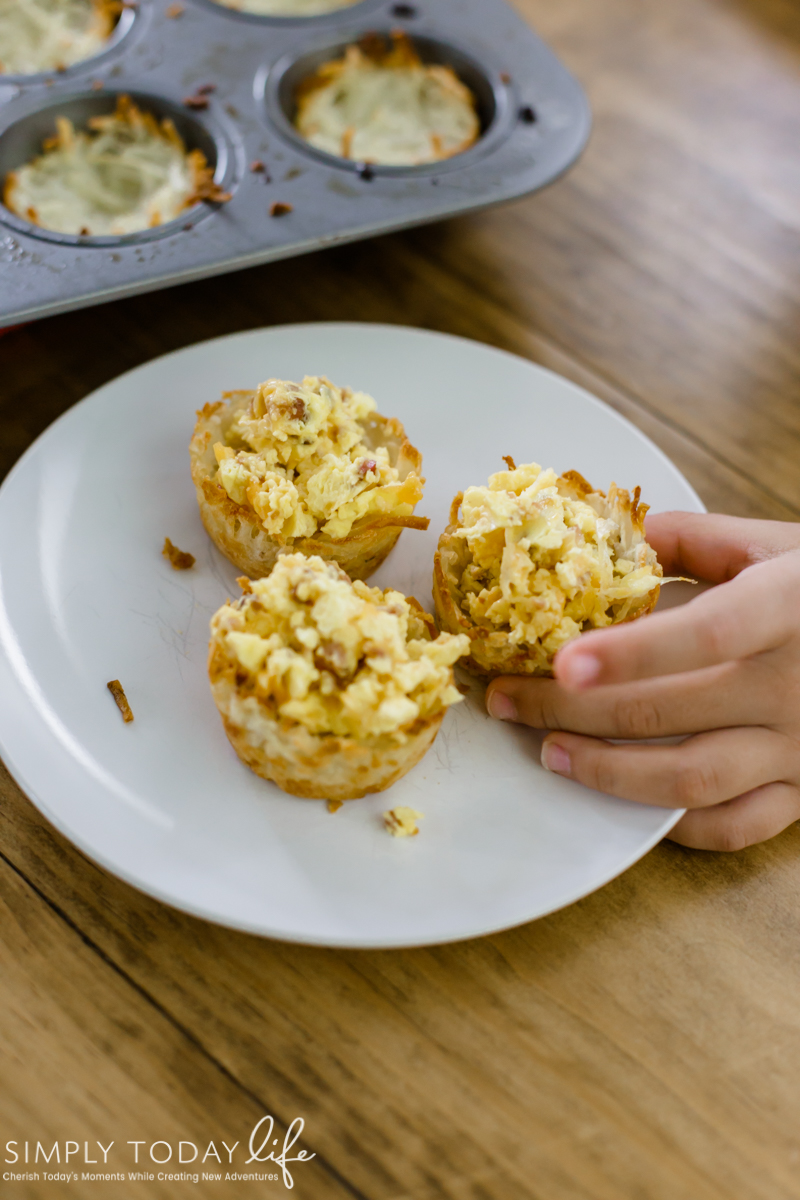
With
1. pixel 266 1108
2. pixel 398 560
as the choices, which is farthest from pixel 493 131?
pixel 266 1108

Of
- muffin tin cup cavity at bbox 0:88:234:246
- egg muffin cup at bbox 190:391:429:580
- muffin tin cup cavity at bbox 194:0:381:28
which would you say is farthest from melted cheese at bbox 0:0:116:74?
egg muffin cup at bbox 190:391:429:580

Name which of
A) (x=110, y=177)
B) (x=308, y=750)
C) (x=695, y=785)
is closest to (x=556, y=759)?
(x=695, y=785)

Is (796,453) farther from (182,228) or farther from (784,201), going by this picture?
(182,228)

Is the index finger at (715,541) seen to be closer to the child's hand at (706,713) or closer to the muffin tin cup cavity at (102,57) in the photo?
the child's hand at (706,713)

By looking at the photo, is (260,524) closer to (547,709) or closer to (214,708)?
(214,708)

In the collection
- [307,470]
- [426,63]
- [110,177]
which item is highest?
[426,63]

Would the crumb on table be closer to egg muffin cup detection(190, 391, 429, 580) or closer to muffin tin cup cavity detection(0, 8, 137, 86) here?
egg muffin cup detection(190, 391, 429, 580)

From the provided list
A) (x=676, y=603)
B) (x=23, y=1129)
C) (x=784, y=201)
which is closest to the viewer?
(x=23, y=1129)

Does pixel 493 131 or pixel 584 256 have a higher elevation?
pixel 493 131
